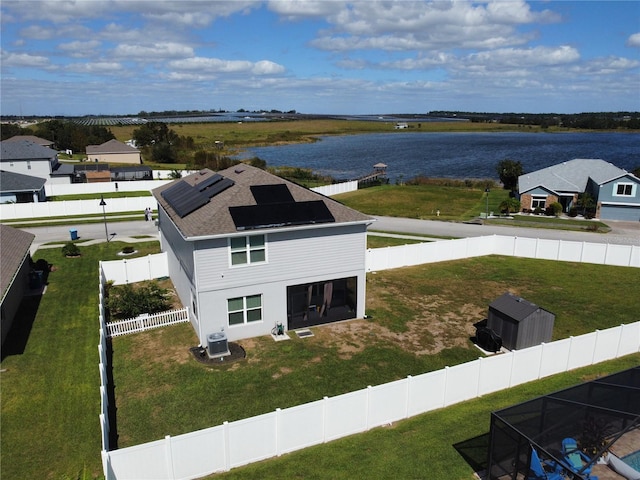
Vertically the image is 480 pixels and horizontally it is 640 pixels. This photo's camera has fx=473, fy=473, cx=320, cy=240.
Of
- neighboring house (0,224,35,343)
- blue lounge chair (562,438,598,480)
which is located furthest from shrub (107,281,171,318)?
blue lounge chair (562,438,598,480)

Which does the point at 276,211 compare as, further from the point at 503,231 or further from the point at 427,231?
the point at 503,231

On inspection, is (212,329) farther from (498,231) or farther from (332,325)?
(498,231)

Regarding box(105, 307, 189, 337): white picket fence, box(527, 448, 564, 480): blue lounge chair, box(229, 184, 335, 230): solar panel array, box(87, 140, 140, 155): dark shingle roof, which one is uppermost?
box(87, 140, 140, 155): dark shingle roof

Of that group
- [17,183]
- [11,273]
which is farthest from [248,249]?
[17,183]

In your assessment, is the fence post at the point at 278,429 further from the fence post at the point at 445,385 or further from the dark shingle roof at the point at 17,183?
the dark shingle roof at the point at 17,183

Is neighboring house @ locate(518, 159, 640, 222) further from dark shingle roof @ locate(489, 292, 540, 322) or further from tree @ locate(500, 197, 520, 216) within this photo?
dark shingle roof @ locate(489, 292, 540, 322)

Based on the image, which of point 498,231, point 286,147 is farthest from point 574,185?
point 286,147
